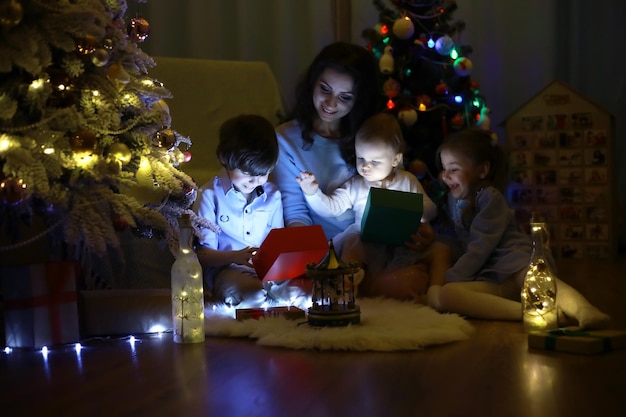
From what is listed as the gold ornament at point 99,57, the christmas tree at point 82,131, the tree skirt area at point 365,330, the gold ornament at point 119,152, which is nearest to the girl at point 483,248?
the tree skirt area at point 365,330

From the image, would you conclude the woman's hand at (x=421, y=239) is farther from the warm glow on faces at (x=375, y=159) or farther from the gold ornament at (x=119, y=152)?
the gold ornament at (x=119, y=152)

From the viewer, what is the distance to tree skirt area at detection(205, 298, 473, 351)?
1763 millimetres

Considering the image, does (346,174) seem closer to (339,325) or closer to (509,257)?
(509,257)

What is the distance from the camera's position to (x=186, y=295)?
1.87 metres

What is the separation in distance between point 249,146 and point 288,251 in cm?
38

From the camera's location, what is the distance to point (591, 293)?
8.61 ft

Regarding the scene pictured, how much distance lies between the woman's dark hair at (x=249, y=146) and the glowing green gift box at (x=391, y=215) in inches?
13.8

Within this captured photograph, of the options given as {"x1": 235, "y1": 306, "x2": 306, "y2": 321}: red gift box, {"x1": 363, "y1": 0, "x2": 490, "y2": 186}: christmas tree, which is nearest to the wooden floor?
{"x1": 235, "y1": 306, "x2": 306, "y2": 321}: red gift box

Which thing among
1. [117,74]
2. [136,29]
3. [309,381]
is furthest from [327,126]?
[309,381]

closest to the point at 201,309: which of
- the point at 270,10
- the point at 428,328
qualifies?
the point at 428,328

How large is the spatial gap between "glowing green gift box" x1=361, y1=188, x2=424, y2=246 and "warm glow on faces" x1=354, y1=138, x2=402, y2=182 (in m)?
0.18

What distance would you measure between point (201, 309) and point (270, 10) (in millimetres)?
2729

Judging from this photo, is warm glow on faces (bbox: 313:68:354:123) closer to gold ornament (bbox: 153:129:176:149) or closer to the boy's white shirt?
the boy's white shirt

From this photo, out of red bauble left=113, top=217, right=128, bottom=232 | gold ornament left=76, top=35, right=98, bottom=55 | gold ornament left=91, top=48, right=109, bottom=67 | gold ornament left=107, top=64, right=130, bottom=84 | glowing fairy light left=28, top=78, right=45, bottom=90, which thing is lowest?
red bauble left=113, top=217, right=128, bottom=232
